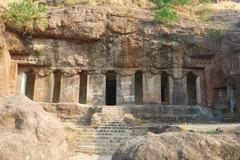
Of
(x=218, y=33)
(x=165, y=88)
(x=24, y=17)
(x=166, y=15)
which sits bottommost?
(x=165, y=88)

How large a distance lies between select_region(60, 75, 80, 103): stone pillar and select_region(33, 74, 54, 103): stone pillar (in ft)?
2.28

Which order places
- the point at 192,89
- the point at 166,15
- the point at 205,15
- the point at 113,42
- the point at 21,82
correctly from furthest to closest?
the point at 205,15 < the point at 192,89 < the point at 21,82 < the point at 166,15 < the point at 113,42

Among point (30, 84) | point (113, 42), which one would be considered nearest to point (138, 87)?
point (113, 42)

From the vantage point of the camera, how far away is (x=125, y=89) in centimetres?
2055

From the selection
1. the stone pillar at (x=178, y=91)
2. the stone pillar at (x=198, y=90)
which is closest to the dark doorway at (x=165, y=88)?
the stone pillar at (x=178, y=91)

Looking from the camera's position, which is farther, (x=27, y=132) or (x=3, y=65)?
(x=3, y=65)

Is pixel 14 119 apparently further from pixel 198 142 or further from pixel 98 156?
pixel 198 142

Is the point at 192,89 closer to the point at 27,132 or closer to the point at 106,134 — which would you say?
the point at 106,134

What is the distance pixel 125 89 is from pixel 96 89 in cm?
183

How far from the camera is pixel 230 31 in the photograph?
2038cm

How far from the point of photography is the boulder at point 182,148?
4.55 meters

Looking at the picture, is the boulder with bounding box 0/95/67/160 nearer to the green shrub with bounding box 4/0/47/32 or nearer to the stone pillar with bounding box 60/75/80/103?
the green shrub with bounding box 4/0/47/32

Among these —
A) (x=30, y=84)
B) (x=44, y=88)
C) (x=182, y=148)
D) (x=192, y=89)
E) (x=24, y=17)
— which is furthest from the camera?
(x=192, y=89)

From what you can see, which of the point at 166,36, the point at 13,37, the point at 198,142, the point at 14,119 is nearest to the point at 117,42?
the point at 166,36
